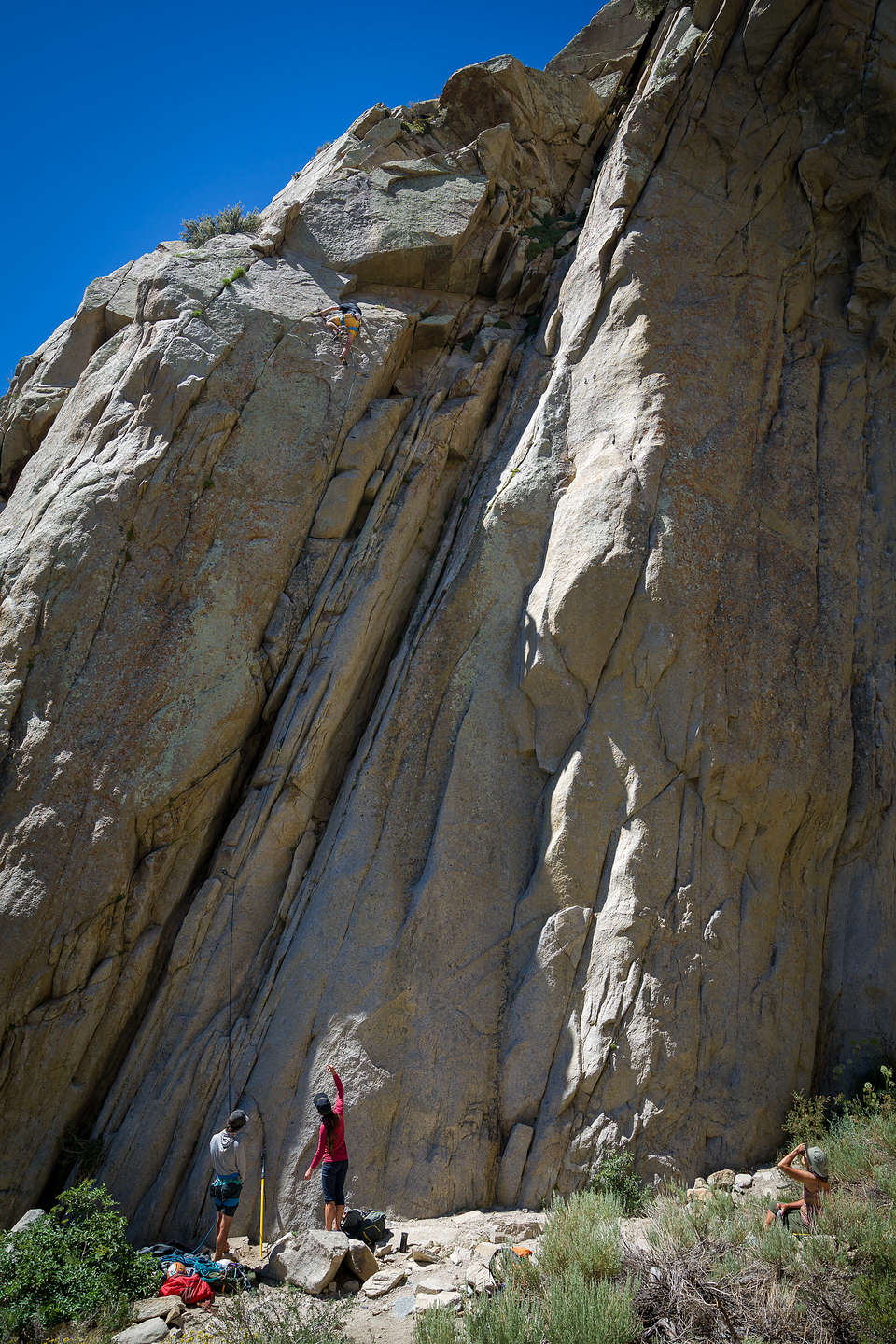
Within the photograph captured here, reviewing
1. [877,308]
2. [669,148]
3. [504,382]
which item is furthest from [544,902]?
[669,148]

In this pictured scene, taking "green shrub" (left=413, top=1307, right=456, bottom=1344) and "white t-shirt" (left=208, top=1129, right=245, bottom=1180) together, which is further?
"white t-shirt" (left=208, top=1129, right=245, bottom=1180)

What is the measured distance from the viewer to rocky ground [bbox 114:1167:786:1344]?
7590 millimetres

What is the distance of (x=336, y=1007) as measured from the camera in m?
11.2

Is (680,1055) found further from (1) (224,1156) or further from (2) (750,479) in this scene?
(2) (750,479)

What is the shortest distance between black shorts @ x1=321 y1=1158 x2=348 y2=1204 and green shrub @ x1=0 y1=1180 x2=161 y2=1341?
1739 millimetres

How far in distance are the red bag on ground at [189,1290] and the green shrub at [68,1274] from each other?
0.70 feet

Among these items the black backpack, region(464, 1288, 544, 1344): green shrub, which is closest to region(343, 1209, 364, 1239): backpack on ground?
the black backpack

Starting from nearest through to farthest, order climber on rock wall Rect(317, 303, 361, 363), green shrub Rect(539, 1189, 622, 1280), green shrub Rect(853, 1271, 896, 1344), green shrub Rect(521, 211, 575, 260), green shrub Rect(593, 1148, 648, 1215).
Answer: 1. green shrub Rect(853, 1271, 896, 1344)
2. green shrub Rect(539, 1189, 622, 1280)
3. green shrub Rect(593, 1148, 648, 1215)
4. climber on rock wall Rect(317, 303, 361, 363)
5. green shrub Rect(521, 211, 575, 260)

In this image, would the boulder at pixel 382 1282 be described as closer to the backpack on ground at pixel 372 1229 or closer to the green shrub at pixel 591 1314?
the backpack on ground at pixel 372 1229

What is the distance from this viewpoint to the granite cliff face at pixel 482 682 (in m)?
10.8

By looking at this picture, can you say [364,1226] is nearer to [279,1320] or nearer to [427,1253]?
[427,1253]

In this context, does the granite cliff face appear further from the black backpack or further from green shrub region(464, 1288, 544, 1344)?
green shrub region(464, 1288, 544, 1344)

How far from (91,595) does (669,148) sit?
38.9 ft

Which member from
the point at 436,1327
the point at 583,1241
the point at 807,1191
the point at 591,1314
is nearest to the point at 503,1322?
the point at 436,1327
